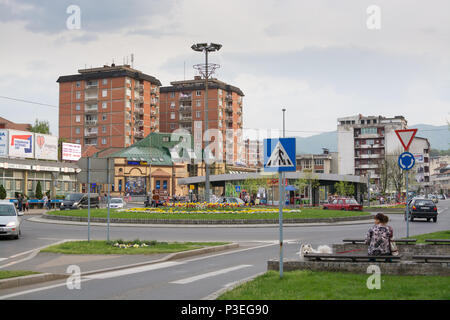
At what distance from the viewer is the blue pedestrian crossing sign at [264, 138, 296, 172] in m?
9.69

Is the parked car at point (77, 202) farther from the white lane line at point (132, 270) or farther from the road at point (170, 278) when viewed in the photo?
the white lane line at point (132, 270)

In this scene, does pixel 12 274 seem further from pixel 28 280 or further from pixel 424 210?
pixel 424 210

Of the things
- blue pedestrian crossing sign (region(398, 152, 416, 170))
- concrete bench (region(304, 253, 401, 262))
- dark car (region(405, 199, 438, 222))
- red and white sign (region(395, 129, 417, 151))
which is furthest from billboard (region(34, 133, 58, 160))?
concrete bench (region(304, 253, 401, 262))

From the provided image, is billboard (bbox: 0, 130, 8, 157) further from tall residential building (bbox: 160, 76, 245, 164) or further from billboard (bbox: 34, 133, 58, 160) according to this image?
tall residential building (bbox: 160, 76, 245, 164)

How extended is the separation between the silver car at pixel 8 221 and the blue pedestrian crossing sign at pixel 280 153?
46.3 feet

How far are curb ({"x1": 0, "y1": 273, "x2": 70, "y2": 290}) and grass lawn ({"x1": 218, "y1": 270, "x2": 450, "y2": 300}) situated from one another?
14.0 feet

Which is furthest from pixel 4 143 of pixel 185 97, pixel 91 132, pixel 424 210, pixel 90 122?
pixel 185 97

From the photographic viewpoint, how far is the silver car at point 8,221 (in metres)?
20.5
